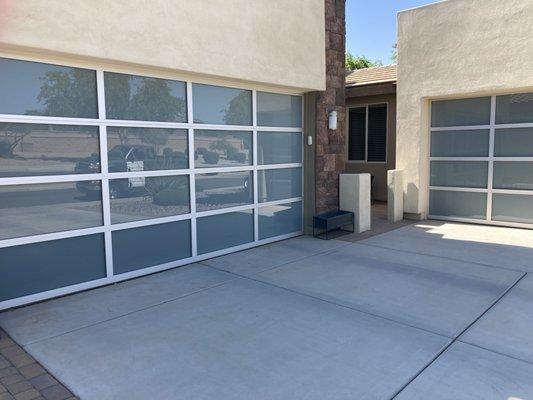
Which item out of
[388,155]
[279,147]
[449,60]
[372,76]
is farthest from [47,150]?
[372,76]

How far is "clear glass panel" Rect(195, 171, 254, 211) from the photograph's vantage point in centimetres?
677

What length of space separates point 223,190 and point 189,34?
2392 mm

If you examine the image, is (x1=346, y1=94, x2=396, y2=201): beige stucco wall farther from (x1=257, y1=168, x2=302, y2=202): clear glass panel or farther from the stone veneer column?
(x1=257, y1=168, x2=302, y2=202): clear glass panel

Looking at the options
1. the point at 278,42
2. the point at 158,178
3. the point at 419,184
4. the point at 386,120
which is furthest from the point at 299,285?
the point at 386,120

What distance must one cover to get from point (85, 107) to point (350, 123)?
33.6 feet

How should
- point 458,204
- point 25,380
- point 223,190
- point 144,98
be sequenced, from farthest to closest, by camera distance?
point 458,204, point 223,190, point 144,98, point 25,380

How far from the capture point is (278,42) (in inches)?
290

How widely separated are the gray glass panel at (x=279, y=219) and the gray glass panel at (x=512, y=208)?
14.0 ft

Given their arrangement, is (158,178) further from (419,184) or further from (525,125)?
(525,125)

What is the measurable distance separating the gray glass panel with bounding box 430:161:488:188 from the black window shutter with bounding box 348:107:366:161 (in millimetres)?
3983

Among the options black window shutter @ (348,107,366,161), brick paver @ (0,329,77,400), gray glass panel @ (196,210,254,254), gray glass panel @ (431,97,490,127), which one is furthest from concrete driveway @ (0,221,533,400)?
black window shutter @ (348,107,366,161)

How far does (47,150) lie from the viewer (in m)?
5.02

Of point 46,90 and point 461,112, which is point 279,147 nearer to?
point 46,90

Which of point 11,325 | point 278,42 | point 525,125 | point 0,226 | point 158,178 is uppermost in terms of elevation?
point 278,42
